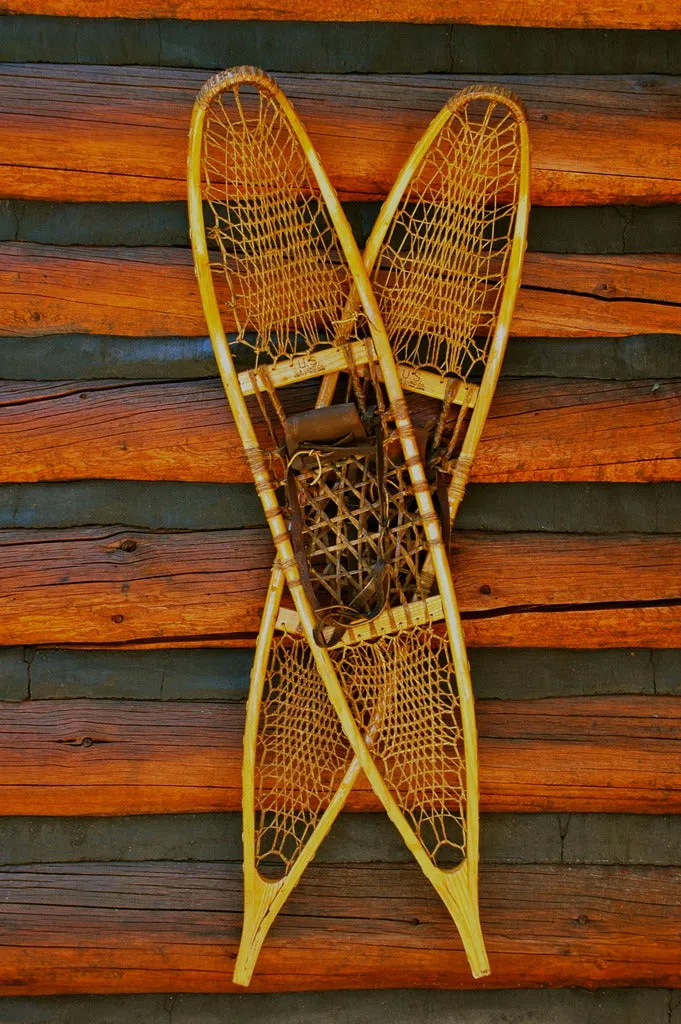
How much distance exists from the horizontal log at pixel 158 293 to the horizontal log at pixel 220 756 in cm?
111

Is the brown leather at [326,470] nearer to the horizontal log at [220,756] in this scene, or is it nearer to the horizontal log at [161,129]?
the horizontal log at [220,756]

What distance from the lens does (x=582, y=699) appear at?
2553 mm

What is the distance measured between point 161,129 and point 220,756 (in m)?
1.82

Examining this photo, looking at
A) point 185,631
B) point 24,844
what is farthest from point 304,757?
point 24,844

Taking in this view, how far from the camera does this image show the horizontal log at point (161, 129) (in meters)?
2.45

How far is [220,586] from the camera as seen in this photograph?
2.49 metres

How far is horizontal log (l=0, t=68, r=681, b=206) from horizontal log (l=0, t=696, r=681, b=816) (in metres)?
1.52

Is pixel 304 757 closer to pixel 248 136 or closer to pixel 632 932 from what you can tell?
pixel 632 932

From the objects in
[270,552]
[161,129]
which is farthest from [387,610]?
[161,129]

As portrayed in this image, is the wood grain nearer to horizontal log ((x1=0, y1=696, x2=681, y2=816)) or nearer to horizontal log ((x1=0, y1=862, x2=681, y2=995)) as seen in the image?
horizontal log ((x1=0, y1=696, x2=681, y2=816))

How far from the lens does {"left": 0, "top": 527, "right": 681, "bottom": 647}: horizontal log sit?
2496 millimetres

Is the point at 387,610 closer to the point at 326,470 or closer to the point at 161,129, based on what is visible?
the point at 326,470

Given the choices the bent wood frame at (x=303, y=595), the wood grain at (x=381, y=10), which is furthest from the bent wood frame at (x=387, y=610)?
the wood grain at (x=381, y=10)

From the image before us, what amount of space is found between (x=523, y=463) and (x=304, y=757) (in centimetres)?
105
